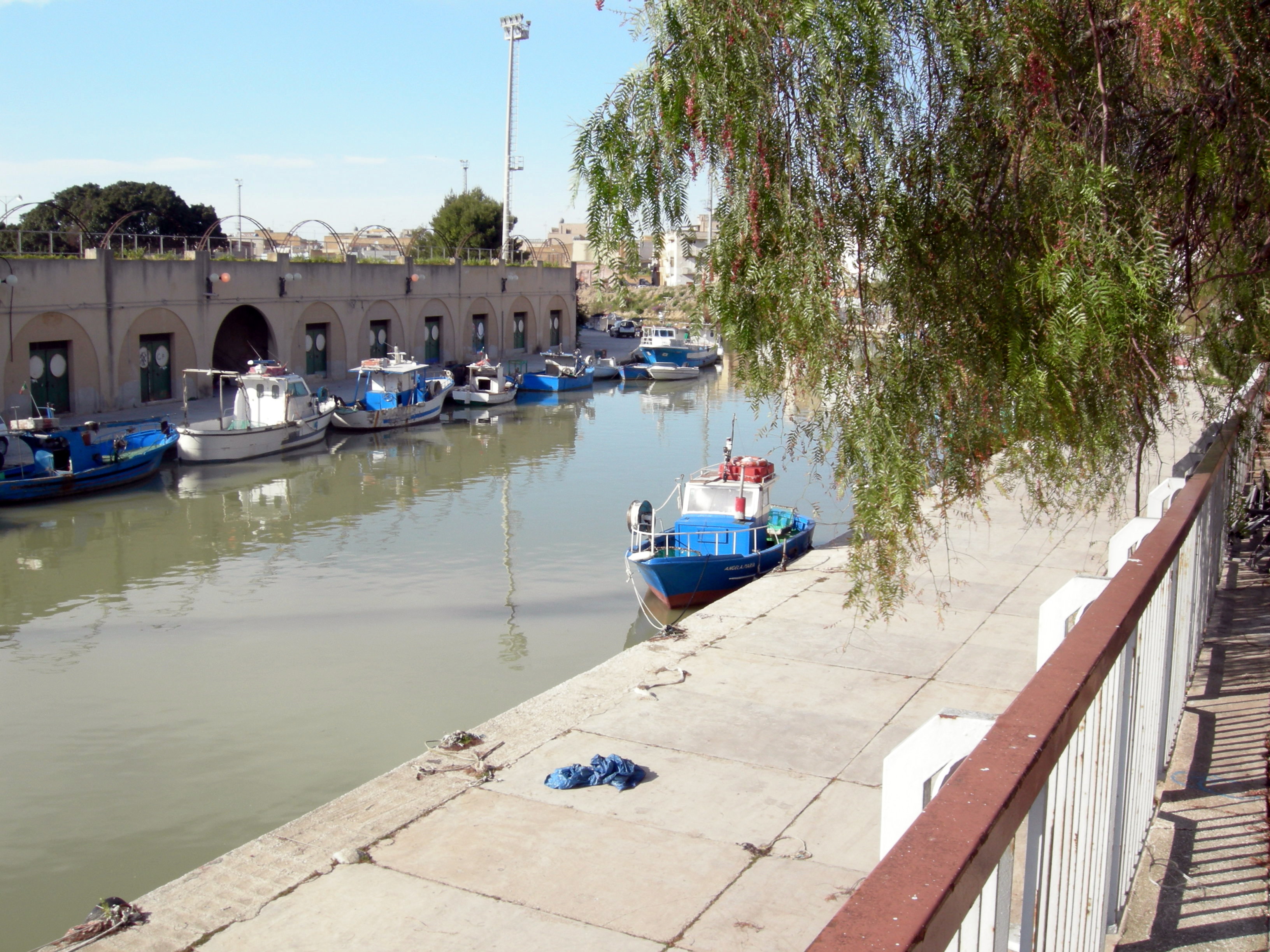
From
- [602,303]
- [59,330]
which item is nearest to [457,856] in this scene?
[602,303]

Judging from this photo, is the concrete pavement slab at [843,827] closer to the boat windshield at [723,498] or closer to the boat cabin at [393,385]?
the boat windshield at [723,498]

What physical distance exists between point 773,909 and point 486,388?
4027 centimetres

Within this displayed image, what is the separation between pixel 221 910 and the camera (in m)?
7.92

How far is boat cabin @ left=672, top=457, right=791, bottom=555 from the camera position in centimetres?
1927

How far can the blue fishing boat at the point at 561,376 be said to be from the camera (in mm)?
49625

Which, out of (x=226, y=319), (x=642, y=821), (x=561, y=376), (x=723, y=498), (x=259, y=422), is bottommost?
(x=642, y=821)

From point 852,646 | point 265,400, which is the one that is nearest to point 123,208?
point 265,400

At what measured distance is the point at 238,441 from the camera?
3167 cm

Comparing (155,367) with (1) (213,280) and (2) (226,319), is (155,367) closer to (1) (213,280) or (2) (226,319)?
(1) (213,280)

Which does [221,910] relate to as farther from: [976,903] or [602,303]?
[976,903]

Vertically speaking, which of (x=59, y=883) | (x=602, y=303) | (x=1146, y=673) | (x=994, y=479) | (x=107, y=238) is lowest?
(x=59, y=883)

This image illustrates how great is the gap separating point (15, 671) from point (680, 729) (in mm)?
9890

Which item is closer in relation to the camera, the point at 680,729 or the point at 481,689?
the point at 680,729

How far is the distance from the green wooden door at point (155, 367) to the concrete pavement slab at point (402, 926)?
3343cm
